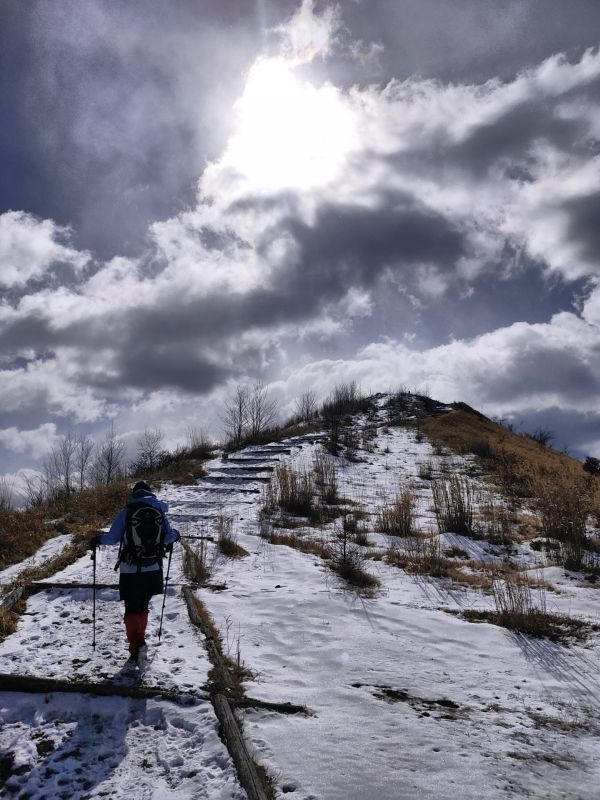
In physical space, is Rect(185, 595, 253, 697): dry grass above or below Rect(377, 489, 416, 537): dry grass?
below

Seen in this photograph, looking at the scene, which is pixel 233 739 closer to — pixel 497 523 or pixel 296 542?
pixel 296 542

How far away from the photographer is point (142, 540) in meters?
4.80

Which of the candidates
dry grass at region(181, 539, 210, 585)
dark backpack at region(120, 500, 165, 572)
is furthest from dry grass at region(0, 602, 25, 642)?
dry grass at region(181, 539, 210, 585)

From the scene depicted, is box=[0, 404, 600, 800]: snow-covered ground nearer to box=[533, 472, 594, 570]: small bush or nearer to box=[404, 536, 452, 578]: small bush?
box=[404, 536, 452, 578]: small bush

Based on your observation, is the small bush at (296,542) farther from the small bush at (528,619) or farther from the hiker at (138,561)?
the hiker at (138,561)

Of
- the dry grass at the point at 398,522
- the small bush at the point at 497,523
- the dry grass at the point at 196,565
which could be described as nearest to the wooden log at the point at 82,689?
the dry grass at the point at 196,565

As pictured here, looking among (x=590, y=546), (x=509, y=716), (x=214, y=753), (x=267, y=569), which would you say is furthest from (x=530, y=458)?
(x=214, y=753)

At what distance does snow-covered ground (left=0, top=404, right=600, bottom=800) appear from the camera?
3035 millimetres

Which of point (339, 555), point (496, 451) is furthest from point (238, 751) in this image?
point (496, 451)

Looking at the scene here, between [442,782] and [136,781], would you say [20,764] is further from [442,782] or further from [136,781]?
[442,782]

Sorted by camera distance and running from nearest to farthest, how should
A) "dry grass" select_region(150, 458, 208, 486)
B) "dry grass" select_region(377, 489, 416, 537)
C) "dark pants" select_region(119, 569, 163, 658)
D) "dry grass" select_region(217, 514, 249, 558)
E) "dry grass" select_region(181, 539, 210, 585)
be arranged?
"dark pants" select_region(119, 569, 163, 658), "dry grass" select_region(181, 539, 210, 585), "dry grass" select_region(217, 514, 249, 558), "dry grass" select_region(377, 489, 416, 537), "dry grass" select_region(150, 458, 208, 486)

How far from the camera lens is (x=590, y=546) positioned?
28.1ft

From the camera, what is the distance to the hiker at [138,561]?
15.4 feet

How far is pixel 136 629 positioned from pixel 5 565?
492 centimetres
